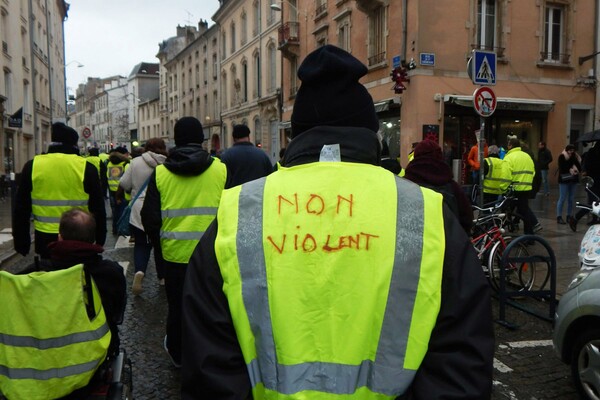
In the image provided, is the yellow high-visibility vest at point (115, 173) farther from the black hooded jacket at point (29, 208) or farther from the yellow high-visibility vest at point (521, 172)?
the yellow high-visibility vest at point (521, 172)

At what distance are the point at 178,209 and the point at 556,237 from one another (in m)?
8.50

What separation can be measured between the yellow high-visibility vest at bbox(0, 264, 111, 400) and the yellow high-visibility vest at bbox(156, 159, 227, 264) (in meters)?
1.40

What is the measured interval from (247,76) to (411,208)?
36162 millimetres

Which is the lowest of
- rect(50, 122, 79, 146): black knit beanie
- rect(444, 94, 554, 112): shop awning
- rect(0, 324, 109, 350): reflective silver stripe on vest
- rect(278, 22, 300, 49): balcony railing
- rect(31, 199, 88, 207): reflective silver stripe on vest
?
rect(0, 324, 109, 350): reflective silver stripe on vest

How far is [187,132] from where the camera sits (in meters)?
4.34

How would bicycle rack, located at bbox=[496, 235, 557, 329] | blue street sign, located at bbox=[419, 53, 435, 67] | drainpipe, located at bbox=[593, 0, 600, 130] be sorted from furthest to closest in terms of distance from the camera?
drainpipe, located at bbox=[593, 0, 600, 130]
blue street sign, located at bbox=[419, 53, 435, 67]
bicycle rack, located at bbox=[496, 235, 557, 329]

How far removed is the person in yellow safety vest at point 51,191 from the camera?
15.9 feet

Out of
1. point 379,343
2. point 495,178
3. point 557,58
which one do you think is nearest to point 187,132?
point 379,343

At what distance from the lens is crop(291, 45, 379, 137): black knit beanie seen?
5.25 ft

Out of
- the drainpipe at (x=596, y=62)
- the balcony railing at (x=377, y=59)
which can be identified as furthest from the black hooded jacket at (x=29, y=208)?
the drainpipe at (x=596, y=62)

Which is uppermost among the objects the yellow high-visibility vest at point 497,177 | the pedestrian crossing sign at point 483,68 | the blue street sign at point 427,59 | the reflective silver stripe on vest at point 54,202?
the blue street sign at point 427,59

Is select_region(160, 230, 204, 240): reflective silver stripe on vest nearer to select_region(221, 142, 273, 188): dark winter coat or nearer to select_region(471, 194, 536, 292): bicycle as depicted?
select_region(221, 142, 273, 188): dark winter coat

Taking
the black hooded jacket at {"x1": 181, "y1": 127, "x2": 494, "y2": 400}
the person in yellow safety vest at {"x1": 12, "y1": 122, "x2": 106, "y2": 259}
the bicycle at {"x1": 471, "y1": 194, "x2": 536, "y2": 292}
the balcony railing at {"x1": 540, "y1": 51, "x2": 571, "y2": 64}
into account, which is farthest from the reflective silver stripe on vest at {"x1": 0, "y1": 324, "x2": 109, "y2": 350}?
the balcony railing at {"x1": 540, "y1": 51, "x2": 571, "y2": 64}

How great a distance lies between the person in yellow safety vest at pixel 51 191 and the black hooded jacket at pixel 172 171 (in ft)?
3.15
